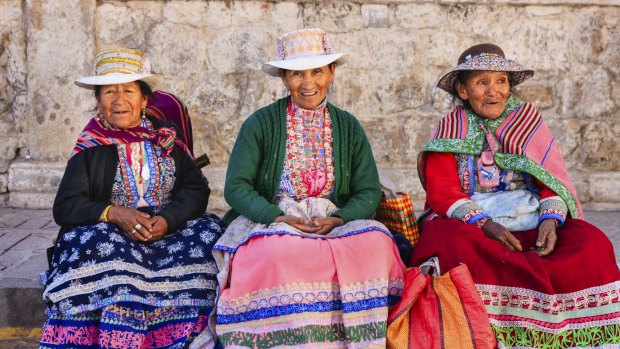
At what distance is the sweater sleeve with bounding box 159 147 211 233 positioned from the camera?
344cm

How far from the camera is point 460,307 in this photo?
299 cm

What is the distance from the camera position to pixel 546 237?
3.24 m

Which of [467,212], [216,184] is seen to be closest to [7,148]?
[216,184]

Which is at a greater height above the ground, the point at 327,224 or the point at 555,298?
the point at 327,224

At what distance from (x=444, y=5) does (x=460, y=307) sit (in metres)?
3.08

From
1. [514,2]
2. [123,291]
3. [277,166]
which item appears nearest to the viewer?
[123,291]

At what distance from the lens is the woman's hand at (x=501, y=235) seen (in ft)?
10.4

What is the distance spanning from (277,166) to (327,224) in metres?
0.45

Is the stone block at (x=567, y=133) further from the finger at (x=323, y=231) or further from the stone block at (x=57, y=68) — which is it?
the stone block at (x=57, y=68)

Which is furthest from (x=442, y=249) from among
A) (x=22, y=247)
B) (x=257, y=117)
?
(x=22, y=247)

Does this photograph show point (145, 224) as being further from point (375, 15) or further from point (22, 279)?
point (375, 15)

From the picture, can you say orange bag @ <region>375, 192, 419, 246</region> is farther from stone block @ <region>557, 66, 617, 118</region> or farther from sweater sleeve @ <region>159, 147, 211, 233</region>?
stone block @ <region>557, 66, 617, 118</region>

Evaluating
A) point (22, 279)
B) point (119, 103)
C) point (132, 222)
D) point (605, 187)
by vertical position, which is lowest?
point (22, 279)

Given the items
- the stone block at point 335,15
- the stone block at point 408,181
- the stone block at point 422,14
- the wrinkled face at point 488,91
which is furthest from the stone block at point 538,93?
the wrinkled face at point 488,91
